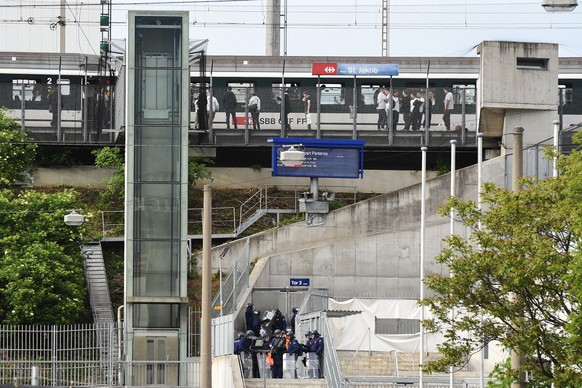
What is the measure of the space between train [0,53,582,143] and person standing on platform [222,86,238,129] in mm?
238

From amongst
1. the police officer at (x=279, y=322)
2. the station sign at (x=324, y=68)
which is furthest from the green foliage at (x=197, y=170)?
the police officer at (x=279, y=322)

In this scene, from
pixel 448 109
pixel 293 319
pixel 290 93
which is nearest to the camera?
pixel 293 319

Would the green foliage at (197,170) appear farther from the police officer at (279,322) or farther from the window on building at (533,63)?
the police officer at (279,322)

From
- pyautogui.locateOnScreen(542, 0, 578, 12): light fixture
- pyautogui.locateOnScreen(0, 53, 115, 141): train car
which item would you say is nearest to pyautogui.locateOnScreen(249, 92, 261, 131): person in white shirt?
pyautogui.locateOnScreen(0, 53, 115, 141): train car

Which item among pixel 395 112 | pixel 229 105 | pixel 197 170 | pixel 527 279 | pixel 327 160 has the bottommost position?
pixel 527 279

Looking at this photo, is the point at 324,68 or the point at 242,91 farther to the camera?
the point at 324,68

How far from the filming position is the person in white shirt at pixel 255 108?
65188 mm

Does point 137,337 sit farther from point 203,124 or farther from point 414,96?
point 414,96

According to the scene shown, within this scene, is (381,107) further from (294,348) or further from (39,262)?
(294,348)

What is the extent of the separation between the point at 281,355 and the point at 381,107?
21.7 metres

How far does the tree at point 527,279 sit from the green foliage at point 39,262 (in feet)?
66.1

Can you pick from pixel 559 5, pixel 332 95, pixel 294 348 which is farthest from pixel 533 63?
pixel 559 5

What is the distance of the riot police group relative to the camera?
4503 cm

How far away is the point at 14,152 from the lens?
61812 mm
